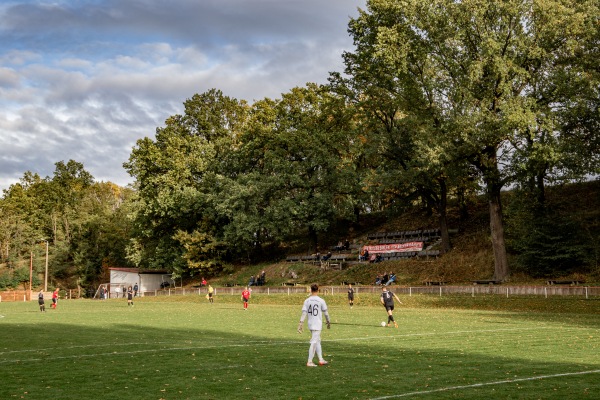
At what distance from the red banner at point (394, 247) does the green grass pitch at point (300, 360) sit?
2634 cm

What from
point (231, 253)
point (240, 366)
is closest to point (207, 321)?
point (240, 366)

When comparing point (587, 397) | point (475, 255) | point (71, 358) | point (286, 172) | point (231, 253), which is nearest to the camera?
point (587, 397)

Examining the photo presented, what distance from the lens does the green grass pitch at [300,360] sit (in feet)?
42.9

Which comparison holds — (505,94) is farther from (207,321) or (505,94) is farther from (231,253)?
(231,253)

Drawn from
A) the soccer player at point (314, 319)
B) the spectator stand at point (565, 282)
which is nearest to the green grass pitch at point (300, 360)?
the soccer player at point (314, 319)

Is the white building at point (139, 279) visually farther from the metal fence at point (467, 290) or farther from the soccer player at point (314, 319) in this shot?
the soccer player at point (314, 319)

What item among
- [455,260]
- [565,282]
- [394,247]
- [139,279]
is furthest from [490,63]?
[139,279]

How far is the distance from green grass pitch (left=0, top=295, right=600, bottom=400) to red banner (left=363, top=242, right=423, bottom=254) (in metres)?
26.3

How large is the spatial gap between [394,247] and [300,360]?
42.9 meters

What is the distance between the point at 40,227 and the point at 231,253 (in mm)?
54095

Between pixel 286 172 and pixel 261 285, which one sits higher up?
pixel 286 172

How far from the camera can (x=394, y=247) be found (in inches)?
2340

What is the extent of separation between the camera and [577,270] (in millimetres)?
44969

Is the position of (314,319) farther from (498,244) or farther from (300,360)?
(498,244)
